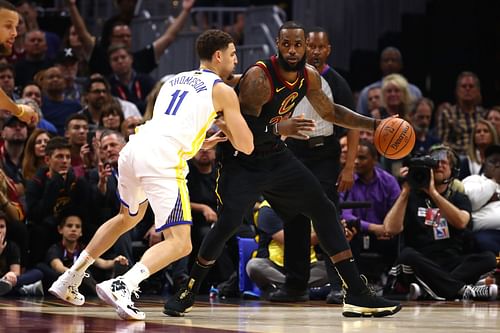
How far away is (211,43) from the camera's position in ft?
22.3

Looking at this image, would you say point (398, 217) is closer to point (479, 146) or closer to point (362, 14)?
point (479, 146)

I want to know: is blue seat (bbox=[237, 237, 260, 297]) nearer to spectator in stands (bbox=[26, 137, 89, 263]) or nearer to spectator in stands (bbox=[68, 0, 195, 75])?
spectator in stands (bbox=[26, 137, 89, 263])

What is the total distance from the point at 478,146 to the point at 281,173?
183 inches

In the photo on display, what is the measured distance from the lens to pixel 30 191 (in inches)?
383

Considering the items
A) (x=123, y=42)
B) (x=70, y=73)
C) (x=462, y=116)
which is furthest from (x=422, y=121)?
(x=70, y=73)

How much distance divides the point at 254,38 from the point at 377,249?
13.5 feet

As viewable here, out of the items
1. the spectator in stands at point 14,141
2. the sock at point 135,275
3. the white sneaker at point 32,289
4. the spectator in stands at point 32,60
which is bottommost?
the white sneaker at point 32,289

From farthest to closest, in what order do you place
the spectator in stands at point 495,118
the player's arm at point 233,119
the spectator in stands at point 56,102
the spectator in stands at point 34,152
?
the spectator in stands at point 495,118 < the spectator in stands at point 56,102 < the spectator in stands at point 34,152 < the player's arm at point 233,119

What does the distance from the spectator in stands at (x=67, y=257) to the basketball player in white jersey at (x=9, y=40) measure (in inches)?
89.1

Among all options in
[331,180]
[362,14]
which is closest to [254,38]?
[362,14]

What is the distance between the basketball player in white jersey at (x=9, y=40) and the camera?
7184mm

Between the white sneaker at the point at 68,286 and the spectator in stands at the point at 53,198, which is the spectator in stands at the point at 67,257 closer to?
the spectator in stands at the point at 53,198

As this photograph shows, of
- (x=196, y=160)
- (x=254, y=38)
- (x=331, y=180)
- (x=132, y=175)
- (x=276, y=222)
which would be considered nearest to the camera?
(x=132, y=175)

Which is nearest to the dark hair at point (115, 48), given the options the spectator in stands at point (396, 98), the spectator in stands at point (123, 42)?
the spectator in stands at point (123, 42)
